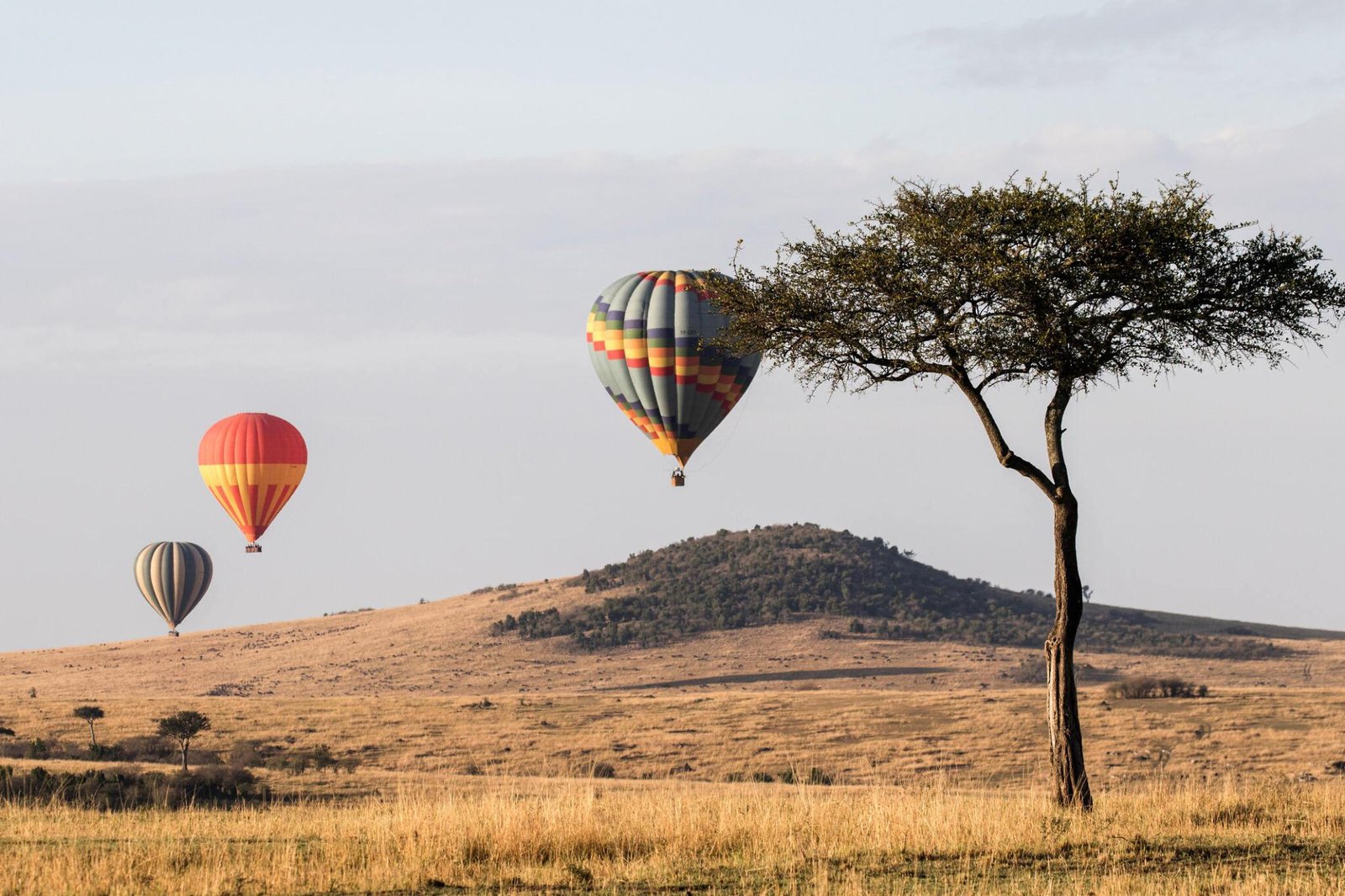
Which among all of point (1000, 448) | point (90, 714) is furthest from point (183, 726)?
point (1000, 448)

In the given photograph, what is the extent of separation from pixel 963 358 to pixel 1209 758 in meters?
30.9

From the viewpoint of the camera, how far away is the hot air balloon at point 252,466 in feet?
258

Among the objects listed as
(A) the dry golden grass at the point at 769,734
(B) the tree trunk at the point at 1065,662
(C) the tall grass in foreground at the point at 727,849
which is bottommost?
(A) the dry golden grass at the point at 769,734

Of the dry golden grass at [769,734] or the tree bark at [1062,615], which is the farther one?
the dry golden grass at [769,734]

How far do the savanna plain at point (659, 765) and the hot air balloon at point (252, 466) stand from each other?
391 inches

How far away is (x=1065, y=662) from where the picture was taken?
24047 mm

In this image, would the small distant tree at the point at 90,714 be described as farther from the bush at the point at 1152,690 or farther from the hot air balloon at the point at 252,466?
the bush at the point at 1152,690

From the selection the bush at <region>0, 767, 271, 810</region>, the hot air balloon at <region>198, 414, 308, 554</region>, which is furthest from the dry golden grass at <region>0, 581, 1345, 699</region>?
the bush at <region>0, 767, 271, 810</region>

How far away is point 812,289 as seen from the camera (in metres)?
27.6

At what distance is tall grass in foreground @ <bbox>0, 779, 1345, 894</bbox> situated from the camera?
1683cm

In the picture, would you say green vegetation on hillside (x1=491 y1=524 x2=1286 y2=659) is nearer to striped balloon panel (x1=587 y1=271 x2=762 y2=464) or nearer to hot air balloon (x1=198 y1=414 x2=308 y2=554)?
hot air balloon (x1=198 y1=414 x2=308 y2=554)

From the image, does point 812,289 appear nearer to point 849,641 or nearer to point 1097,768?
point 1097,768

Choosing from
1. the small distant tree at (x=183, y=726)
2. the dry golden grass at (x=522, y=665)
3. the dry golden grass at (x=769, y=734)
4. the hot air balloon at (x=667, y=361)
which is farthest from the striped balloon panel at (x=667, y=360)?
the dry golden grass at (x=522, y=665)

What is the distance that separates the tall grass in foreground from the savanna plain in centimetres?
6
